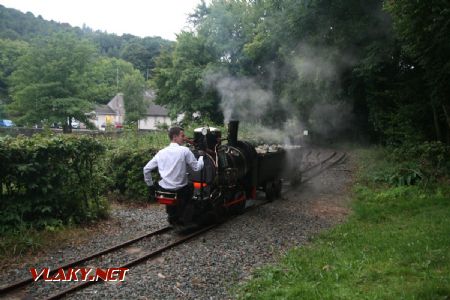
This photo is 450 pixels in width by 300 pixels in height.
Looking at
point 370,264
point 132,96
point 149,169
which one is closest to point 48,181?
Answer: point 149,169

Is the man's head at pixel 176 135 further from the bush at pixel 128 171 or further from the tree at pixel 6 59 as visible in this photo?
the tree at pixel 6 59

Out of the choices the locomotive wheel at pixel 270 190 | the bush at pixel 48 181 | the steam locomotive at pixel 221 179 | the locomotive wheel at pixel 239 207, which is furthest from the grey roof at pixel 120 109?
the bush at pixel 48 181

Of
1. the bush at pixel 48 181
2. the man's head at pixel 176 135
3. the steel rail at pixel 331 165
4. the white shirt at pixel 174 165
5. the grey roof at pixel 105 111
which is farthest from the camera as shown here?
the grey roof at pixel 105 111

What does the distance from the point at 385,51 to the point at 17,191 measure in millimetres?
15215

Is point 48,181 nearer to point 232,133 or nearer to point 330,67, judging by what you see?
point 232,133

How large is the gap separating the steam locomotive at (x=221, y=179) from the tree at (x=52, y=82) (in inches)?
1230

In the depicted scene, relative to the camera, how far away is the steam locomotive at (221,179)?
8031 mm

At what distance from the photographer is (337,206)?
11539 mm

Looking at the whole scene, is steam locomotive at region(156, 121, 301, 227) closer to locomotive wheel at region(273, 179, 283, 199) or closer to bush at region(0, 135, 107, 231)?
locomotive wheel at region(273, 179, 283, 199)

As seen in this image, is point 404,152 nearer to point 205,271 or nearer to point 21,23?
point 205,271

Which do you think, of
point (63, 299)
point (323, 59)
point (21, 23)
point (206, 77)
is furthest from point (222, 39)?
point (21, 23)

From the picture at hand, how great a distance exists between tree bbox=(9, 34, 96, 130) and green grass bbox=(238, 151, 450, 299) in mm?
34983

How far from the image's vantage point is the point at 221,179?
8703 millimetres

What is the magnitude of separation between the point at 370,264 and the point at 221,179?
3570 mm
